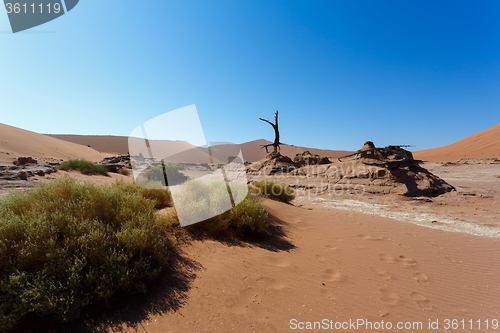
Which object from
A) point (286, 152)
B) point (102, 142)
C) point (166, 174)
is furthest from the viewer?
point (102, 142)

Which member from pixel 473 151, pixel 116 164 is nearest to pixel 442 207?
pixel 116 164

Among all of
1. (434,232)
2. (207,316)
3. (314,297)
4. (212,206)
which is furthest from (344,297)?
(434,232)

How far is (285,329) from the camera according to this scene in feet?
6.27

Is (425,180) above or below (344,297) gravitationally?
above

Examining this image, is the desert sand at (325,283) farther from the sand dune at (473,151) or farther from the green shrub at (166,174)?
the sand dune at (473,151)

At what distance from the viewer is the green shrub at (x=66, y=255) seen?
5.40ft

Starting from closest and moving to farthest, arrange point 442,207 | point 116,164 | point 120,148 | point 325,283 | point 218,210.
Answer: point 325,283, point 218,210, point 442,207, point 116,164, point 120,148

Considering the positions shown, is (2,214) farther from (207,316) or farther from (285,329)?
(285,329)

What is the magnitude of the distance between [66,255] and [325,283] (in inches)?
→ 117

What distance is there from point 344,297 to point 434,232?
151 inches

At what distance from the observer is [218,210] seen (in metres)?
3.83

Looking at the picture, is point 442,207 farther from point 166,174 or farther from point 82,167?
point 82,167

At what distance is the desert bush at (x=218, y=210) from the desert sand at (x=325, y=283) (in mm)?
279

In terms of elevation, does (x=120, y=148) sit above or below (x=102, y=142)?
below
